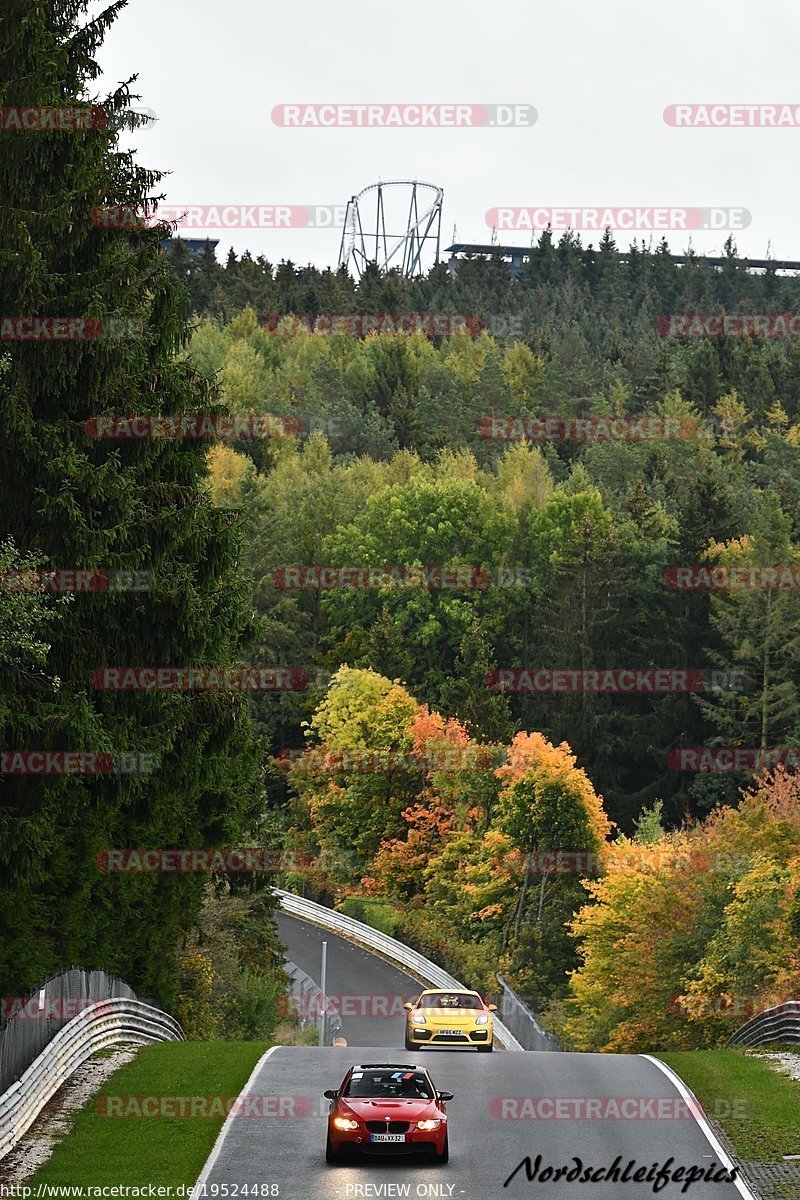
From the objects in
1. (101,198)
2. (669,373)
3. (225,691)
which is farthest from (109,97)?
(669,373)

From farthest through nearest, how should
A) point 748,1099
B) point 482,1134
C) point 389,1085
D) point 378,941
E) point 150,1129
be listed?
1. point 378,941
2. point 748,1099
3. point 150,1129
4. point 482,1134
5. point 389,1085

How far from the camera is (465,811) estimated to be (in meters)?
78.6

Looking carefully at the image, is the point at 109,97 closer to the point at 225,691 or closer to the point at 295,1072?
the point at 225,691

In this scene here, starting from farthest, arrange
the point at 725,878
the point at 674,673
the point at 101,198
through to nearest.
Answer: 1. the point at 674,673
2. the point at 725,878
3. the point at 101,198

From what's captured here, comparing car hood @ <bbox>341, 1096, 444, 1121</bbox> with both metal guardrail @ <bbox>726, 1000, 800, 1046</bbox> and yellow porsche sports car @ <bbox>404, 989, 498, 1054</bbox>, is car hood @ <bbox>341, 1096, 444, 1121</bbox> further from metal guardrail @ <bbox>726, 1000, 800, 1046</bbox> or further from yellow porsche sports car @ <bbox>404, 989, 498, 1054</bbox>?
yellow porsche sports car @ <bbox>404, 989, 498, 1054</bbox>

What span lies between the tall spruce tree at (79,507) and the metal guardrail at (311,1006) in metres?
28.2

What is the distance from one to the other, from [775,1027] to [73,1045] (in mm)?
14208

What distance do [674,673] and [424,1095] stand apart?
76.9 meters

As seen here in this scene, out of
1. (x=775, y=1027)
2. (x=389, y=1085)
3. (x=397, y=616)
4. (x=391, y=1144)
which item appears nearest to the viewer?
(x=391, y=1144)

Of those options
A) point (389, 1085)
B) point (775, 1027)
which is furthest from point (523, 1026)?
point (389, 1085)

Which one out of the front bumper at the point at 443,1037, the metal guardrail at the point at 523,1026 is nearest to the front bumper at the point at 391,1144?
the front bumper at the point at 443,1037

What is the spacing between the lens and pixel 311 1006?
58.0 metres

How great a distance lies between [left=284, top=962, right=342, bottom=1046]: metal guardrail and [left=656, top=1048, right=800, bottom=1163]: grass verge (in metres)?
25.2

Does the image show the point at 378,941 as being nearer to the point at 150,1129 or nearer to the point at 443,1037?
the point at 443,1037
